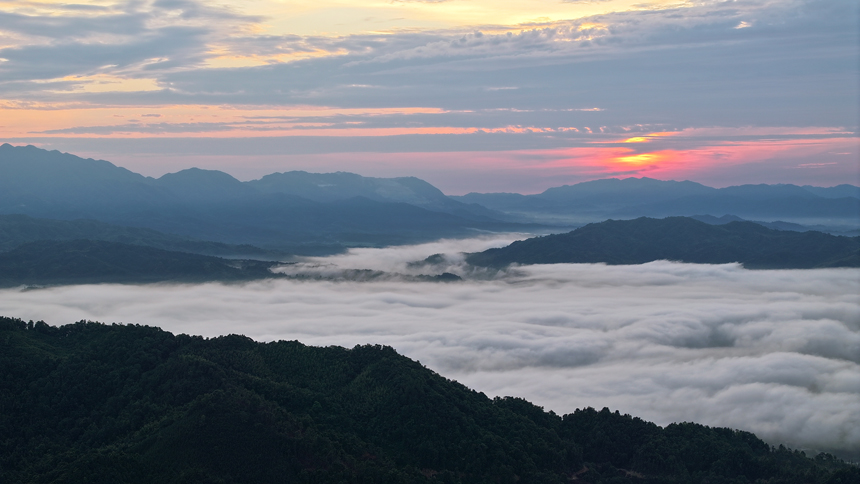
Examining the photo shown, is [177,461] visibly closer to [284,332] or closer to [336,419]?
[336,419]

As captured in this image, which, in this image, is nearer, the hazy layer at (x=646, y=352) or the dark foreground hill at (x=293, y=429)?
the dark foreground hill at (x=293, y=429)

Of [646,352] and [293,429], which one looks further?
[646,352]

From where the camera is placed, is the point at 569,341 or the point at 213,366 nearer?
the point at 213,366

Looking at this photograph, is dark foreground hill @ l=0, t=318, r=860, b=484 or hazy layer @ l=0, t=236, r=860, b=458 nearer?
dark foreground hill @ l=0, t=318, r=860, b=484

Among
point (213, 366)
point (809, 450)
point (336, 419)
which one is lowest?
point (809, 450)

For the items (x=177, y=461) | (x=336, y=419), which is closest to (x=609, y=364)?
(x=336, y=419)

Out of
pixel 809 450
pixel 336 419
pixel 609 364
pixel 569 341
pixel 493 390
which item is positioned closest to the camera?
pixel 336 419

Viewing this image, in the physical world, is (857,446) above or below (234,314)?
below

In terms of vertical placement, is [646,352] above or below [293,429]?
above
